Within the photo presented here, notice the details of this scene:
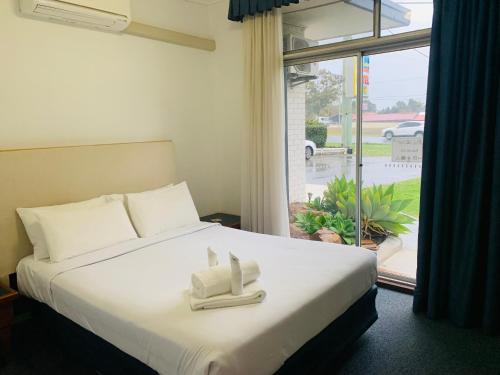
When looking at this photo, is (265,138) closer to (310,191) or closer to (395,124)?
(310,191)

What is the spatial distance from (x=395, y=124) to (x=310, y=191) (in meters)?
1.09

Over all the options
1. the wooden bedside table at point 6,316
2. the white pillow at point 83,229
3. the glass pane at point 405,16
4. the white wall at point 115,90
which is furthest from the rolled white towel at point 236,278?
the glass pane at point 405,16

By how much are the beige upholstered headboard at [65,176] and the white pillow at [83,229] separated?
26cm

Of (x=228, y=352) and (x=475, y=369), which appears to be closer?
(x=228, y=352)

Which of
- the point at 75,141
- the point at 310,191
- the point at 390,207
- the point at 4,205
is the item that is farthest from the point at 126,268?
the point at 390,207

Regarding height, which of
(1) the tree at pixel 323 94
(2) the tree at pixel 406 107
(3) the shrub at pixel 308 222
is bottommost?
(3) the shrub at pixel 308 222

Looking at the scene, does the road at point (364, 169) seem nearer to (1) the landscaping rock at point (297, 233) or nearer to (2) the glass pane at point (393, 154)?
(2) the glass pane at point (393, 154)

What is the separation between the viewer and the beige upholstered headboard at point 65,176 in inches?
106

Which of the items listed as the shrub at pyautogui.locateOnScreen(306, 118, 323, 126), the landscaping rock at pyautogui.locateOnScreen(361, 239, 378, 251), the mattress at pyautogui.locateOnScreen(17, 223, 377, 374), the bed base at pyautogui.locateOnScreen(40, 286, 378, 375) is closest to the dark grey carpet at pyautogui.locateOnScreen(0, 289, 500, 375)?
the bed base at pyautogui.locateOnScreen(40, 286, 378, 375)

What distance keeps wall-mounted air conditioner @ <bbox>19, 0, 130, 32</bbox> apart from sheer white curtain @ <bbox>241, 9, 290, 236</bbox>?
1223mm

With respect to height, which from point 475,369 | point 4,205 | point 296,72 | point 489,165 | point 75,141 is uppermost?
point 296,72

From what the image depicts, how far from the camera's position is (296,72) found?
150 inches

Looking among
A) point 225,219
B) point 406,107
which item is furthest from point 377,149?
point 225,219

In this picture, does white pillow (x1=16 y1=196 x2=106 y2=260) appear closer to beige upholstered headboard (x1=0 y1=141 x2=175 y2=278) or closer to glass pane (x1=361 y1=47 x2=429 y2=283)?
beige upholstered headboard (x1=0 y1=141 x2=175 y2=278)
